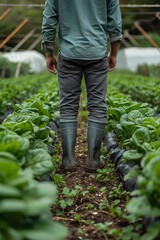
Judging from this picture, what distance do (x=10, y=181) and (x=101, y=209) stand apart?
149 cm

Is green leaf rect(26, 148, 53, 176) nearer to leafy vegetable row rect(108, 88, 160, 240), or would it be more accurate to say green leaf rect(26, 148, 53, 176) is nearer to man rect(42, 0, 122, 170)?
leafy vegetable row rect(108, 88, 160, 240)

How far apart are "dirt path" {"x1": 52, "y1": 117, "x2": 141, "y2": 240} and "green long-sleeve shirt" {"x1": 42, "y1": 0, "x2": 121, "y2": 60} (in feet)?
3.84

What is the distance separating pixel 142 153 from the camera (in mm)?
3227

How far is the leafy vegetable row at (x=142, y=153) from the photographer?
2232mm

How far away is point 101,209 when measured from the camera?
334 centimetres

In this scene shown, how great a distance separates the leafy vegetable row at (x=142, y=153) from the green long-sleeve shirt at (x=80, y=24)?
30.6 inches

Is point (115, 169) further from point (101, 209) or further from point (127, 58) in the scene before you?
point (127, 58)

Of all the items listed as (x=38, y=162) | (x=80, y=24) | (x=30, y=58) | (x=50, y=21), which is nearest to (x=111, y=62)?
(x=80, y=24)

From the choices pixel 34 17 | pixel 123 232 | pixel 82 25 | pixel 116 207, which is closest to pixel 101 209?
pixel 116 207

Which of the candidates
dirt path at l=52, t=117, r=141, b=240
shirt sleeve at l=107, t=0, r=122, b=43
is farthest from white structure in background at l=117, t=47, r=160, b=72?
dirt path at l=52, t=117, r=141, b=240

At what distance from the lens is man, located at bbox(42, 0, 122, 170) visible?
167 inches

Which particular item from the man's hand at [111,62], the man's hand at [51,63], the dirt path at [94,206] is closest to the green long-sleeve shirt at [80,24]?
the man's hand at [51,63]

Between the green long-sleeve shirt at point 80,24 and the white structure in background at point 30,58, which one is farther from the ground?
the green long-sleeve shirt at point 80,24

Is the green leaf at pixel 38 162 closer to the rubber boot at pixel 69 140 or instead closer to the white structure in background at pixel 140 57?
the rubber boot at pixel 69 140
